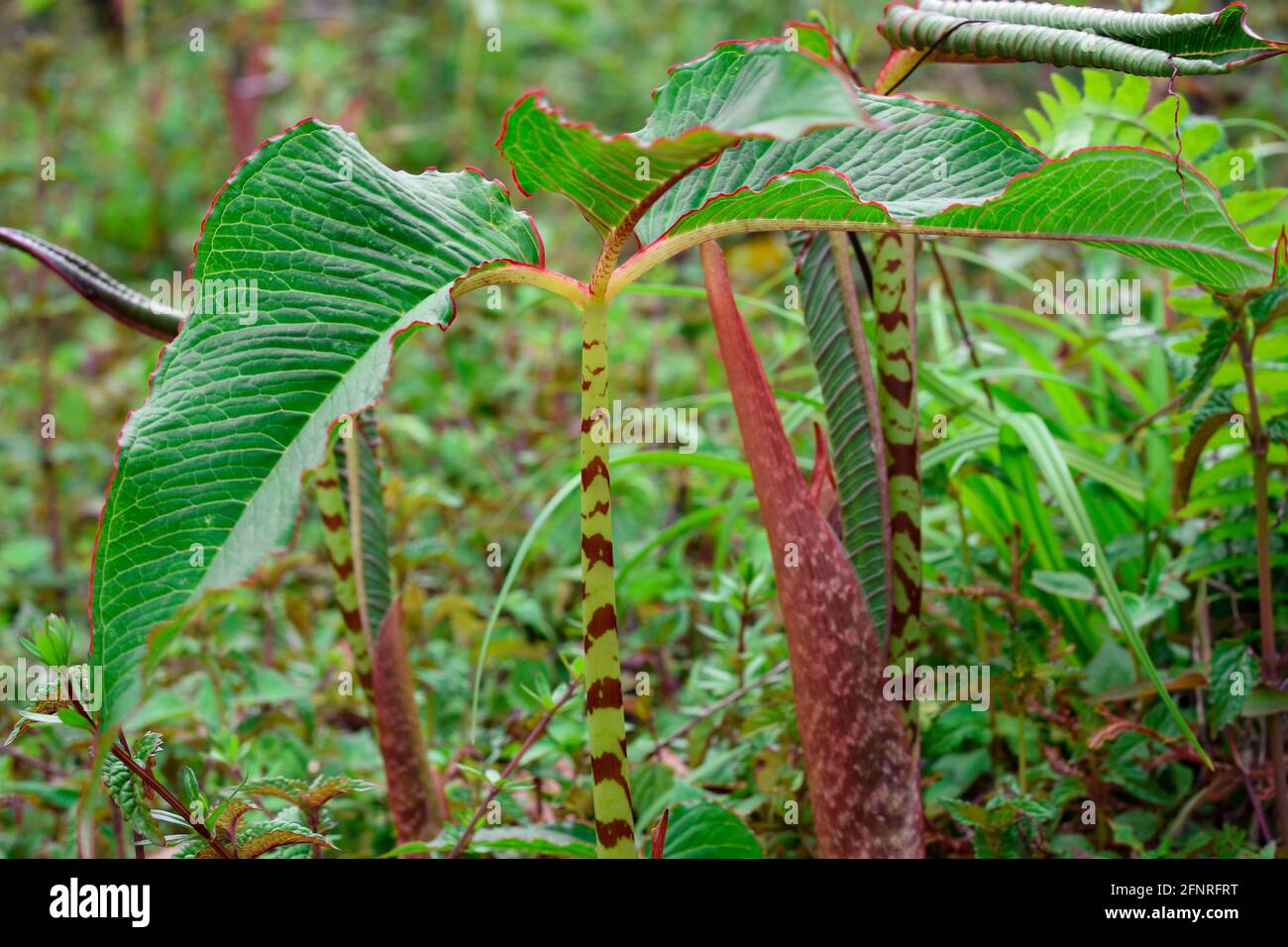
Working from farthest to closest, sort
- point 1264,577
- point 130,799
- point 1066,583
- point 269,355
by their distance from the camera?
point 1066,583, point 1264,577, point 130,799, point 269,355

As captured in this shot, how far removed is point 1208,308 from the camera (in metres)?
Answer: 1.13

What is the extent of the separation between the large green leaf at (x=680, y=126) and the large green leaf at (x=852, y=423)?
303 mm

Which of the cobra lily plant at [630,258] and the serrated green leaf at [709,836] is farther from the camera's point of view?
the serrated green leaf at [709,836]

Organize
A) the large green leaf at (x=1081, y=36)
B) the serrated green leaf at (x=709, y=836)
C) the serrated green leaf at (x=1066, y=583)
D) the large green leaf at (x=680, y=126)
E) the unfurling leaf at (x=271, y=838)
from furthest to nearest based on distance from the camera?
the serrated green leaf at (x=1066, y=583) → the serrated green leaf at (x=709, y=836) → the unfurling leaf at (x=271, y=838) → the large green leaf at (x=1081, y=36) → the large green leaf at (x=680, y=126)

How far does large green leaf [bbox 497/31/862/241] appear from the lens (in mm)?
526

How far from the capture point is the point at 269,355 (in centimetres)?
65

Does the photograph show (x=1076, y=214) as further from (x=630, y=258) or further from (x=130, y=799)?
(x=130, y=799)

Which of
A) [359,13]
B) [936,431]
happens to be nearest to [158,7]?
[359,13]

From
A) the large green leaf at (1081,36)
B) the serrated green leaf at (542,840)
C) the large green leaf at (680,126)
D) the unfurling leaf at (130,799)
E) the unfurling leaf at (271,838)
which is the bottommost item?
the serrated green leaf at (542,840)

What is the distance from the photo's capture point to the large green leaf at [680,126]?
20.7 inches

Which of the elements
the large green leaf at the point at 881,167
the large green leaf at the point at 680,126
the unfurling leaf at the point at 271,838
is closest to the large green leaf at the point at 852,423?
the large green leaf at the point at 881,167

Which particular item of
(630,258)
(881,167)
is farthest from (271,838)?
(881,167)

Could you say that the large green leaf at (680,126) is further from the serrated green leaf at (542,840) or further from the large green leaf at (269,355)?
the serrated green leaf at (542,840)

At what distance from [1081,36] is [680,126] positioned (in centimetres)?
28
